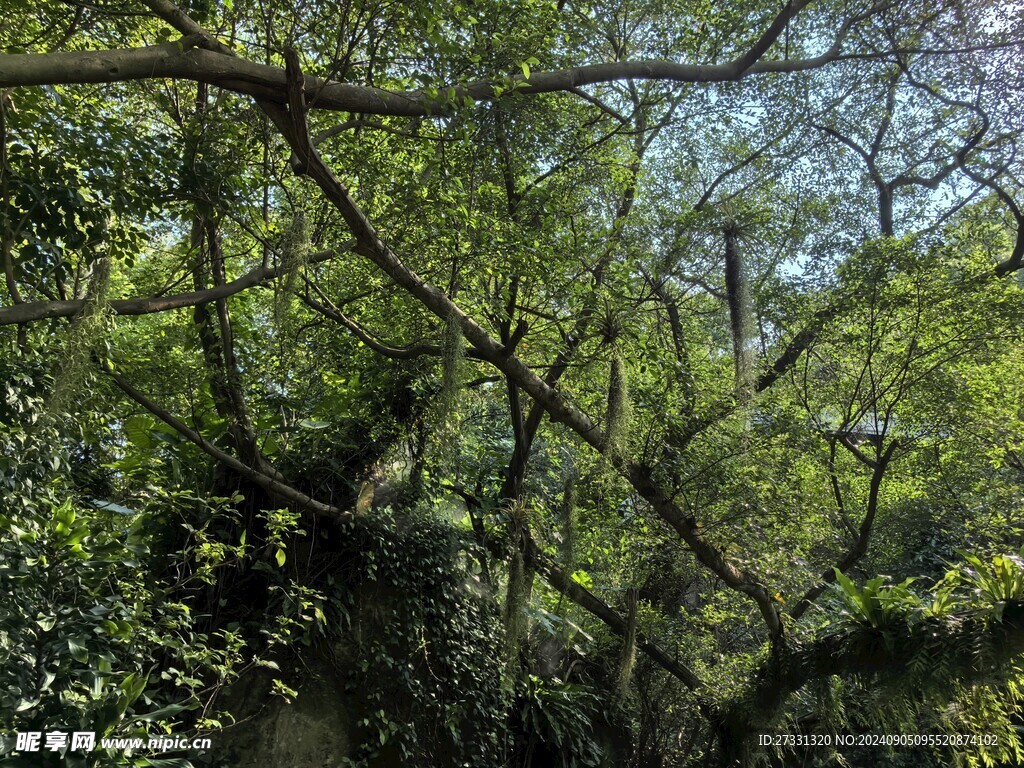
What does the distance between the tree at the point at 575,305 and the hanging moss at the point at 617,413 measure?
2 centimetres

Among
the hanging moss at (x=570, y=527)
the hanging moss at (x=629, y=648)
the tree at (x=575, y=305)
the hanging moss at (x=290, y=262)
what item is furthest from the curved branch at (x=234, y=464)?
the hanging moss at (x=629, y=648)

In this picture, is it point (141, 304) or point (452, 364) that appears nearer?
point (141, 304)

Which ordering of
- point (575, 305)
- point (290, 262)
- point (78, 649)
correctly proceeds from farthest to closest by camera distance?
point (575, 305) < point (290, 262) < point (78, 649)

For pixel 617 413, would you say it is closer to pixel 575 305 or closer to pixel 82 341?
pixel 575 305

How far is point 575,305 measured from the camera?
4.19 m

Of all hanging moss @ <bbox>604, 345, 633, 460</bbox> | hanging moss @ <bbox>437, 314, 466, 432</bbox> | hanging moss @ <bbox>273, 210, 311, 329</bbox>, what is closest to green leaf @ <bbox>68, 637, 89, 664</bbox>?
hanging moss @ <bbox>273, 210, 311, 329</bbox>

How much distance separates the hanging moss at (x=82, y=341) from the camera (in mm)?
2535

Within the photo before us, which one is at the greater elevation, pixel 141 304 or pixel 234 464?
pixel 141 304

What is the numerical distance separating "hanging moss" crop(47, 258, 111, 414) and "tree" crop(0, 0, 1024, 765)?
0.04 ft

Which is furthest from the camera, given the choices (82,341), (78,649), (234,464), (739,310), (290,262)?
(739,310)

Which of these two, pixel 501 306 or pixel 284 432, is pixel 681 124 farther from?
pixel 284 432

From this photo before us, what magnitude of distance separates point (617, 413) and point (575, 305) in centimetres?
76

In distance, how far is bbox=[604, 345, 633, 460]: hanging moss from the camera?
3.88 m

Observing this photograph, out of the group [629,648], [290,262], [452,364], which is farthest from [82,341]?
[629,648]
